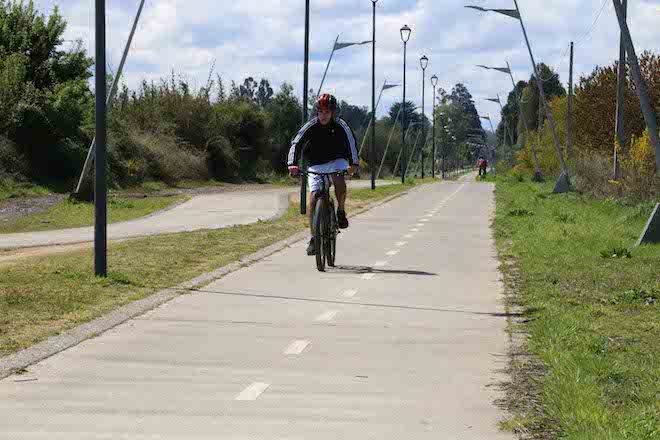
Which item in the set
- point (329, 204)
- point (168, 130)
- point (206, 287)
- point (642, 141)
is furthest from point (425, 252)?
point (168, 130)

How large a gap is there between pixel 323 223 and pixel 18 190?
24.1 m

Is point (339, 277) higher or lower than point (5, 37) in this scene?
lower

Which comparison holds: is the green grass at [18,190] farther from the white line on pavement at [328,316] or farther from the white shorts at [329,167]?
the white line on pavement at [328,316]

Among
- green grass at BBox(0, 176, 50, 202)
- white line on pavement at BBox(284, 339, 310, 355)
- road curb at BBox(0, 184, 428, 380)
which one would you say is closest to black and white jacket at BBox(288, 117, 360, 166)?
road curb at BBox(0, 184, 428, 380)

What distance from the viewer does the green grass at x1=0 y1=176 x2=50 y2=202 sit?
3419cm

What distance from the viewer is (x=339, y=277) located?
12.6m

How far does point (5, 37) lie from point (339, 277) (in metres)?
33.1

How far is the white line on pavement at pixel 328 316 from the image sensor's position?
9.31 meters

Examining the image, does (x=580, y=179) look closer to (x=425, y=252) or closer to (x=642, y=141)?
(x=642, y=141)

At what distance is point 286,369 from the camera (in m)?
7.10

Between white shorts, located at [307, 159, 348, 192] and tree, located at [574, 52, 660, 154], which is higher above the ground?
tree, located at [574, 52, 660, 154]

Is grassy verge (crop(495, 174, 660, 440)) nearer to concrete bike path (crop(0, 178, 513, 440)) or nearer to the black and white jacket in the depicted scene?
concrete bike path (crop(0, 178, 513, 440))

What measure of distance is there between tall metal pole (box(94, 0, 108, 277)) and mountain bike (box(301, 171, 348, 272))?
8.01 ft

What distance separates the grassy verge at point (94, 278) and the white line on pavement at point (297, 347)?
1.76 meters
